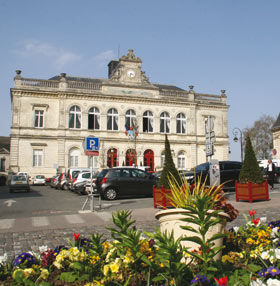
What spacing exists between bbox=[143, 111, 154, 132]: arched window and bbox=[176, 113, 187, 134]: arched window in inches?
A: 151

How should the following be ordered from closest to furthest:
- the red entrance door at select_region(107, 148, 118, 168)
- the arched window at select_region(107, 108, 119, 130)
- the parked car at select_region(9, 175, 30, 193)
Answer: the parked car at select_region(9, 175, 30, 193) < the red entrance door at select_region(107, 148, 118, 168) < the arched window at select_region(107, 108, 119, 130)

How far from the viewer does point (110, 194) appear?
53.3ft

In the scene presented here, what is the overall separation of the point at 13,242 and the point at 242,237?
4832 mm

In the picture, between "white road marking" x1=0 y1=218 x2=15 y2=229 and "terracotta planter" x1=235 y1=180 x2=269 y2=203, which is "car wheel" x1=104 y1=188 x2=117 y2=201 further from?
"white road marking" x1=0 y1=218 x2=15 y2=229

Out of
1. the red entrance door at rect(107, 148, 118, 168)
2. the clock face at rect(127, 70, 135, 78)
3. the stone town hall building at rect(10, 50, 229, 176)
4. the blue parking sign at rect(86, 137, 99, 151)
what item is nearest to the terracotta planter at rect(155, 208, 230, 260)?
the blue parking sign at rect(86, 137, 99, 151)

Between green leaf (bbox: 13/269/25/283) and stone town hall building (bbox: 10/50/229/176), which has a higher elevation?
stone town hall building (bbox: 10/50/229/176)

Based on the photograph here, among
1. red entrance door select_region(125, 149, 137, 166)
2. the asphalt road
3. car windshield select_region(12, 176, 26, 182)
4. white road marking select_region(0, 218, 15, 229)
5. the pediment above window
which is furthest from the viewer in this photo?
red entrance door select_region(125, 149, 137, 166)

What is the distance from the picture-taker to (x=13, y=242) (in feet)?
21.9

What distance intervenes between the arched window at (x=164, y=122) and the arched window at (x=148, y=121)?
137cm

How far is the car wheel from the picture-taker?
52.9ft

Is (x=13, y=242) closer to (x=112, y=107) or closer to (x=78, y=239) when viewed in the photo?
(x=78, y=239)

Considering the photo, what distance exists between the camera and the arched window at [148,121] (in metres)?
42.6

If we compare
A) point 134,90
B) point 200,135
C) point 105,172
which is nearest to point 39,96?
point 134,90

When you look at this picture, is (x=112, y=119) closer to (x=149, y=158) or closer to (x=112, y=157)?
(x=112, y=157)
